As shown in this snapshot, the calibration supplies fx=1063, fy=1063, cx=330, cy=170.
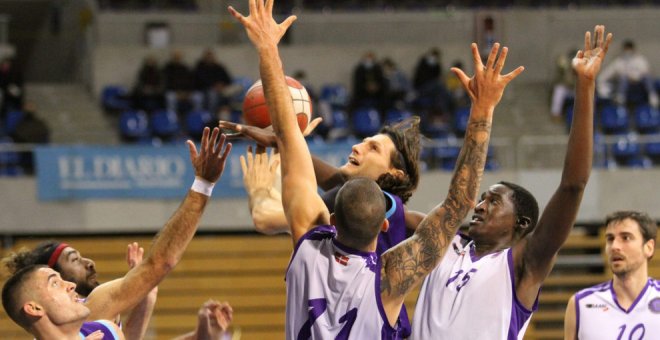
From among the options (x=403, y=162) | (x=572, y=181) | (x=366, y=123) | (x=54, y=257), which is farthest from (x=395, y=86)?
(x=572, y=181)

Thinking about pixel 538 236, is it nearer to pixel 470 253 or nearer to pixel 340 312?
pixel 470 253

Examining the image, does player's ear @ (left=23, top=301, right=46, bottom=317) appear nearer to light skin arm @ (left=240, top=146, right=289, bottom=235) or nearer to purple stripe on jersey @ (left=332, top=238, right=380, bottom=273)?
light skin arm @ (left=240, top=146, right=289, bottom=235)

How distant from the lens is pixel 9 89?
15.6 m

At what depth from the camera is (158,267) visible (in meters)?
4.56

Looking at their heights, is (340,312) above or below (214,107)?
above

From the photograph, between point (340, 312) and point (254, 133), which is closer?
point (340, 312)

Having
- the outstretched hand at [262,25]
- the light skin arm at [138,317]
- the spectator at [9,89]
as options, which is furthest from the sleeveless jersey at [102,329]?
the spectator at [9,89]

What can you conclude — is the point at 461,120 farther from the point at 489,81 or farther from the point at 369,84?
the point at 489,81

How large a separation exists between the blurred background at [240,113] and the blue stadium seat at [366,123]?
0.03 m

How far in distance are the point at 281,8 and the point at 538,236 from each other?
49.2ft

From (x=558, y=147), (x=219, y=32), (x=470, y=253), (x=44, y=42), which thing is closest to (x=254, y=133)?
(x=470, y=253)

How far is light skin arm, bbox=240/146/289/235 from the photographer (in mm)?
4895

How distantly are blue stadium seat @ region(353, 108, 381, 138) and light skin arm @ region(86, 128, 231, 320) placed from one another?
36.1ft

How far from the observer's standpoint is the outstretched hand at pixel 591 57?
13.5ft
